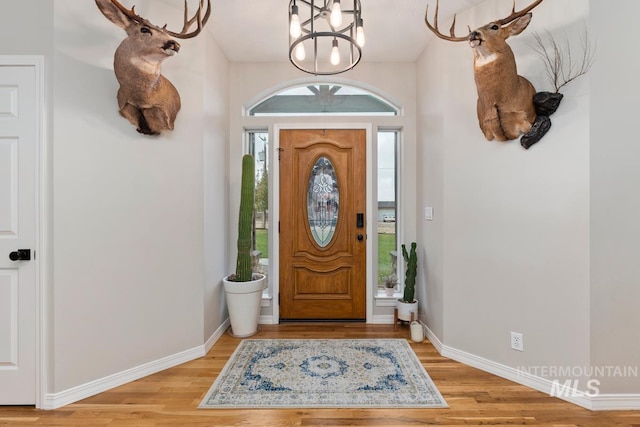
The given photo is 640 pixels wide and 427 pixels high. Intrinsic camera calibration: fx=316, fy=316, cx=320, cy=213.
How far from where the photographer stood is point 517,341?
2.24 meters

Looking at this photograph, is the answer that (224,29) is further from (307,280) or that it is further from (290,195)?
(307,280)

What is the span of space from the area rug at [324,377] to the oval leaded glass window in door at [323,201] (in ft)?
3.64

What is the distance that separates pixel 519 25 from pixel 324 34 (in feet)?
4.51

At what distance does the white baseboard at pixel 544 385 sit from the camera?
1927 millimetres

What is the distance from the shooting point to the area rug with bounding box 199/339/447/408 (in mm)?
2008

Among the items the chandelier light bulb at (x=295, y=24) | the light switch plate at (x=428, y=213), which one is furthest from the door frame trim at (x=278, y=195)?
the chandelier light bulb at (x=295, y=24)

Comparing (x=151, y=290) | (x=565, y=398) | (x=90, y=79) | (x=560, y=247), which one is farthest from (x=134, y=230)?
(x=565, y=398)

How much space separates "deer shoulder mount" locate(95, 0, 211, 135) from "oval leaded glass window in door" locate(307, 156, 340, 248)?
157 cm

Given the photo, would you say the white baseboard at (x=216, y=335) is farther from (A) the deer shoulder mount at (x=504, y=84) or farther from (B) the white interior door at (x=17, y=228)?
(A) the deer shoulder mount at (x=504, y=84)

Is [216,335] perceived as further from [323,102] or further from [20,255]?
[323,102]

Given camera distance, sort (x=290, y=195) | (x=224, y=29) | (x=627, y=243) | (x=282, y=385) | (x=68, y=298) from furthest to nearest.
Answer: (x=290, y=195) → (x=224, y=29) → (x=282, y=385) → (x=68, y=298) → (x=627, y=243)

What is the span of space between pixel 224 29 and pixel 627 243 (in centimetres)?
334

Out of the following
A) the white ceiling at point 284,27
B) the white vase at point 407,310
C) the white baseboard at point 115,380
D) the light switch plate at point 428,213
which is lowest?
the white baseboard at point 115,380

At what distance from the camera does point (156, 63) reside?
6.80ft
